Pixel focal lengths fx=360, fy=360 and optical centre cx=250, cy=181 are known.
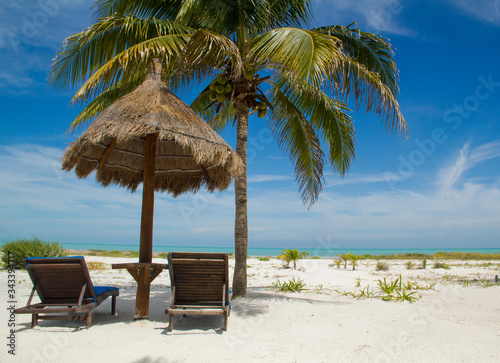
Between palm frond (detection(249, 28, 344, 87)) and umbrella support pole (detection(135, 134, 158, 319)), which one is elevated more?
palm frond (detection(249, 28, 344, 87))

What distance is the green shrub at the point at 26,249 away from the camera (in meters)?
9.74

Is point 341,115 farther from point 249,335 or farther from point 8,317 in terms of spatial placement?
point 8,317

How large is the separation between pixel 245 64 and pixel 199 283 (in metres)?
3.86

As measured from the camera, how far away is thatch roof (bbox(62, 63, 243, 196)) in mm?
4480

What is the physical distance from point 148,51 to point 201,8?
5.45 feet

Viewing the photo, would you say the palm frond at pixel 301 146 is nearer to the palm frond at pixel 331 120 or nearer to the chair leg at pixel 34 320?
the palm frond at pixel 331 120

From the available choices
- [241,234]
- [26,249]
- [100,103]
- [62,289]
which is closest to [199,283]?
[62,289]

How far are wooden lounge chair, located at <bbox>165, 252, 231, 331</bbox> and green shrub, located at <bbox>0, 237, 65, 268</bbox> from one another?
7.43m

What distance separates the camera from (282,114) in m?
7.82

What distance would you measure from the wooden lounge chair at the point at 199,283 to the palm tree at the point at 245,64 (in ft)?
6.29

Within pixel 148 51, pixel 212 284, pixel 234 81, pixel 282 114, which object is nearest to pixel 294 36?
pixel 234 81

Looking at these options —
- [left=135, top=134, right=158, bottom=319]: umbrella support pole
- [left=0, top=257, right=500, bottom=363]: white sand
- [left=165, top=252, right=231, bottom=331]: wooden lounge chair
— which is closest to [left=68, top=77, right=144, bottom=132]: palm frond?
[left=135, top=134, right=158, bottom=319]: umbrella support pole

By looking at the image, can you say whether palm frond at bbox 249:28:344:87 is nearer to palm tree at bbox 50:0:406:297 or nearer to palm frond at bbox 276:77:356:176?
palm tree at bbox 50:0:406:297

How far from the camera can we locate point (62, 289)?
4.25 m
